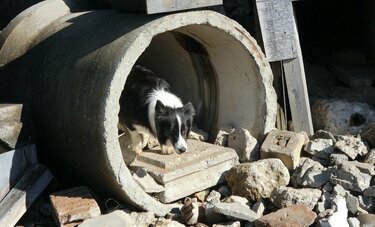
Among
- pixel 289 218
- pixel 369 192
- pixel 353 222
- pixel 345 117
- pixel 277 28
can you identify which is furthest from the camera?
pixel 345 117

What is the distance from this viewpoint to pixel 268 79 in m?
5.91

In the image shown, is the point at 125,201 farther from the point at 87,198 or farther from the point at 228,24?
the point at 228,24

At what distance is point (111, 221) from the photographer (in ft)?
15.3

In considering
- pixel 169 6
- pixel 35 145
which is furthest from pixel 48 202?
pixel 169 6

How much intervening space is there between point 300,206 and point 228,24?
172 cm

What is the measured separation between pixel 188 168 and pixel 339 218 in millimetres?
1402

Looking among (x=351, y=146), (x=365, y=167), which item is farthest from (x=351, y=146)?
(x=365, y=167)

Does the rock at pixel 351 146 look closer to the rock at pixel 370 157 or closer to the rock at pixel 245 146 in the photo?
the rock at pixel 370 157

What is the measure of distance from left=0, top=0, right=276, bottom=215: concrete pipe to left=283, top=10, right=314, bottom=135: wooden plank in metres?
0.41

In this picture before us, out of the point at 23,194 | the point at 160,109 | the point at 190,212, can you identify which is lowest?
the point at 190,212

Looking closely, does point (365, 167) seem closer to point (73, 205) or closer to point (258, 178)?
point (258, 178)

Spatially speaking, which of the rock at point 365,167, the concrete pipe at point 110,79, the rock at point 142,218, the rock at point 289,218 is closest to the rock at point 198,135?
the concrete pipe at point 110,79

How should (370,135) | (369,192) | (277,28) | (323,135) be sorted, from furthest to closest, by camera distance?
(277,28) < (323,135) < (370,135) < (369,192)

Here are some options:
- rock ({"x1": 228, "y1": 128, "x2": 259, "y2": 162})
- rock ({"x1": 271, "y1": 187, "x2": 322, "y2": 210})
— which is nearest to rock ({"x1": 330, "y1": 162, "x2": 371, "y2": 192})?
rock ({"x1": 271, "y1": 187, "x2": 322, "y2": 210})
